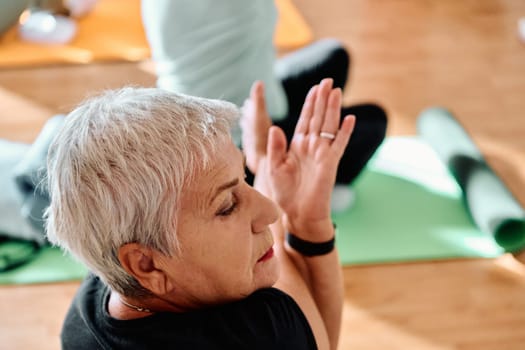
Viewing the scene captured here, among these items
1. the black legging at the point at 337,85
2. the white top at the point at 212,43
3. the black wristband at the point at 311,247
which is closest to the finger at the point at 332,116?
the black wristband at the point at 311,247

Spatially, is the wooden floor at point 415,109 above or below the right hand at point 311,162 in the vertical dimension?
below

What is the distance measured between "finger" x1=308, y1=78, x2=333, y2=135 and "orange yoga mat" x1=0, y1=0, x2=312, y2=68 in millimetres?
1578

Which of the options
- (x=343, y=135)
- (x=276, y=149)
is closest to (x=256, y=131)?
(x=276, y=149)

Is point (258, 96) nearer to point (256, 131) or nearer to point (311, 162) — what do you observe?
point (256, 131)

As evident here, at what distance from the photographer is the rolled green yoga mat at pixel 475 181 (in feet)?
5.91

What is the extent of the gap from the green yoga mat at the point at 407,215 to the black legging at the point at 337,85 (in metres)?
0.15

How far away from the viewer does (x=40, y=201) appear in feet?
5.72

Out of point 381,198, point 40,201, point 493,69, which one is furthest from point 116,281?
point 493,69

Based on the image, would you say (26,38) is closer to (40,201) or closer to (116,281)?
(40,201)

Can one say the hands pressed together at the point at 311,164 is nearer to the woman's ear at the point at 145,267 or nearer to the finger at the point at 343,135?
the finger at the point at 343,135

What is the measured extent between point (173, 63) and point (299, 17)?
1.58 meters

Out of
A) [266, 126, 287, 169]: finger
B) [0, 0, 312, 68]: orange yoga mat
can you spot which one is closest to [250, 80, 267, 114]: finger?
[266, 126, 287, 169]: finger

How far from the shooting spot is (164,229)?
847mm

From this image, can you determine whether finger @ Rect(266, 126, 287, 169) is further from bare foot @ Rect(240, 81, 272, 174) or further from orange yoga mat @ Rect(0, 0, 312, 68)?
orange yoga mat @ Rect(0, 0, 312, 68)
